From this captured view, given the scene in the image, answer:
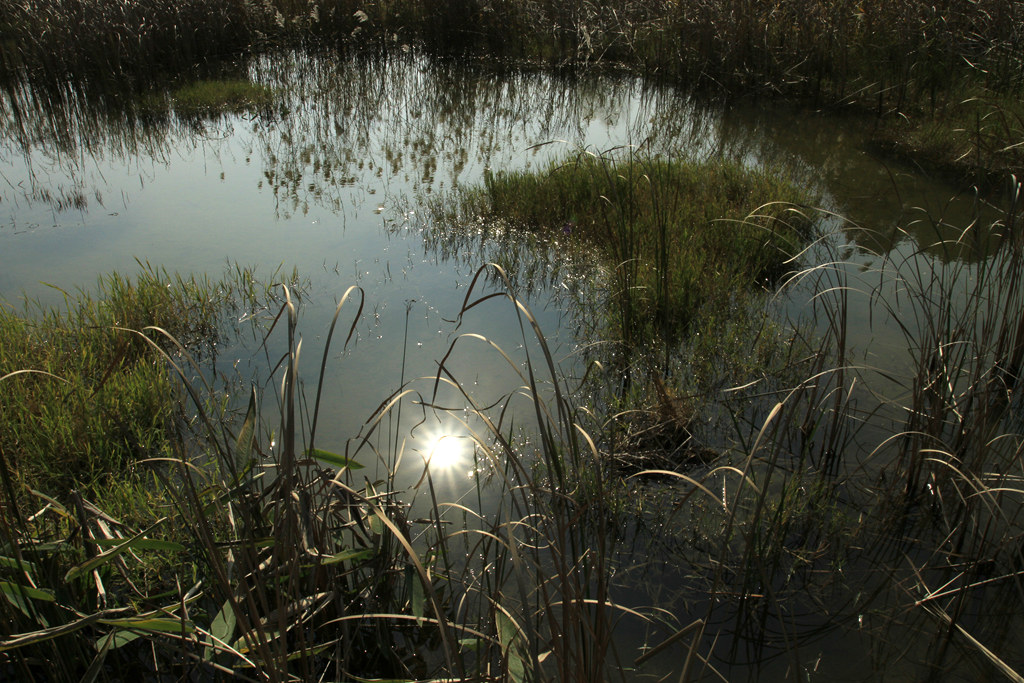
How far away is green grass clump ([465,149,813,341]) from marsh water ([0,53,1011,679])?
240 millimetres

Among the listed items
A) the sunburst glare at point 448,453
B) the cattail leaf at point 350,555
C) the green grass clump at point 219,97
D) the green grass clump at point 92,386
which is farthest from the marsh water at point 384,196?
the cattail leaf at point 350,555

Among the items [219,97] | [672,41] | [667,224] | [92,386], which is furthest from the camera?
[672,41]

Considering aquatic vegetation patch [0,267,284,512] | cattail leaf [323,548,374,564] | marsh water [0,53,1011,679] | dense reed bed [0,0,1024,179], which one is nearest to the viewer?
cattail leaf [323,548,374,564]

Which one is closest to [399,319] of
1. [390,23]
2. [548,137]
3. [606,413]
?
[606,413]

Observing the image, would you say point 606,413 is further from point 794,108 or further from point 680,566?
point 794,108

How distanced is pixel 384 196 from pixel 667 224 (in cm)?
209

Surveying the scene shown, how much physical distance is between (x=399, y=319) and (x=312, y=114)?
445 centimetres

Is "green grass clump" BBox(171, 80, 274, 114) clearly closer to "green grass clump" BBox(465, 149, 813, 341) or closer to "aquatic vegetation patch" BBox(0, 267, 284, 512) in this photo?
"green grass clump" BBox(465, 149, 813, 341)

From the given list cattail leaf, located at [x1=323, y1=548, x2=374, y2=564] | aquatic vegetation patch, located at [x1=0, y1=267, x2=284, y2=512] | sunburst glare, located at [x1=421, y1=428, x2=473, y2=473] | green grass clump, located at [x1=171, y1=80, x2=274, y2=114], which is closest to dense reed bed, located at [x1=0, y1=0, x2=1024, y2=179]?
green grass clump, located at [x1=171, y1=80, x2=274, y2=114]

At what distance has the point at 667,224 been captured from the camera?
3896 millimetres

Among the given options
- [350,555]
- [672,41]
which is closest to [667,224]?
[350,555]

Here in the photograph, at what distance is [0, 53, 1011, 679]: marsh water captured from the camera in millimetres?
3070

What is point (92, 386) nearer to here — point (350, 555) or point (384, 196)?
point (350, 555)

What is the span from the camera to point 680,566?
1959 mm
